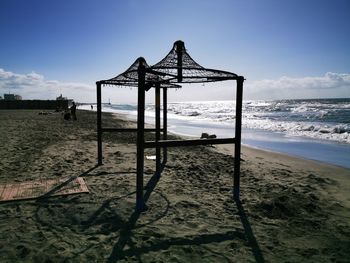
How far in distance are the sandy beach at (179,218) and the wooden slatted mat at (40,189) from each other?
195 millimetres

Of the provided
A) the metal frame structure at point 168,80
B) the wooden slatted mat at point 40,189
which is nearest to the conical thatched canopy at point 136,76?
the metal frame structure at point 168,80

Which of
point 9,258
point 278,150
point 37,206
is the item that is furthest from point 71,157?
point 278,150

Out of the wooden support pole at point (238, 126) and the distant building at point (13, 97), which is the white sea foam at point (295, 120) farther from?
the distant building at point (13, 97)

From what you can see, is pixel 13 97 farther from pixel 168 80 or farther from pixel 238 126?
pixel 238 126

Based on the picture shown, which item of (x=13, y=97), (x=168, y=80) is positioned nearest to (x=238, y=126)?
(x=168, y=80)

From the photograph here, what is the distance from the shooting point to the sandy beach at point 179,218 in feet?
12.1

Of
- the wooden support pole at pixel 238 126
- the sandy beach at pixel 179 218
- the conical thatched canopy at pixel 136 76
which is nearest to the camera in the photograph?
the sandy beach at pixel 179 218

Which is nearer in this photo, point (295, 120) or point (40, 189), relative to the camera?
point (40, 189)

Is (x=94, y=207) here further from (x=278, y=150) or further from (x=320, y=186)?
(x=278, y=150)

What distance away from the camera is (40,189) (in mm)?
5805

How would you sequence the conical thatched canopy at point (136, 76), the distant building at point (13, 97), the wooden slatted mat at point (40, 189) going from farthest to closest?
the distant building at point (13, 97) < the conical thatched canopy at point (136, 76) < the wooden slatted mat at point (40, 189)

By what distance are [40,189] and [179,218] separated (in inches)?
119

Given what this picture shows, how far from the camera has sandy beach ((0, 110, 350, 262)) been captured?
3686 mm

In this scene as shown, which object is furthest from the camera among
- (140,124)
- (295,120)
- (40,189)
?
(295,120)
